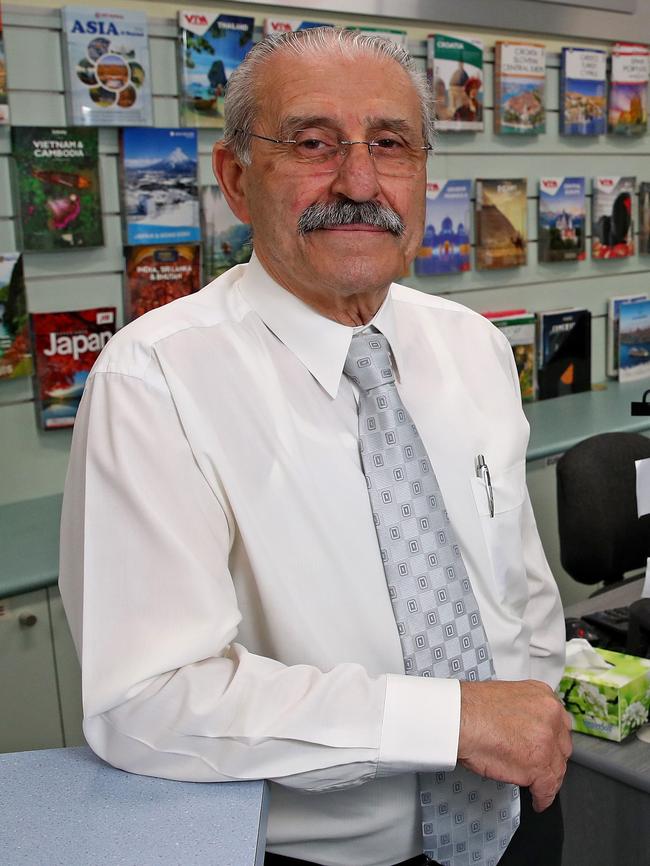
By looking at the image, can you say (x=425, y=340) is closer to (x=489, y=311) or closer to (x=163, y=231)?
(x=163, y=231)

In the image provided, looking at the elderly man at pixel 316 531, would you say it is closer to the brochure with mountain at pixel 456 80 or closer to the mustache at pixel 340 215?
the mustache at pixel 340 215

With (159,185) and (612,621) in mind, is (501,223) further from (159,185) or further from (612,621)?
(612,621)

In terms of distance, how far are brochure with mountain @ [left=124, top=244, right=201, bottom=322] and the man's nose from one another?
5.30 feet

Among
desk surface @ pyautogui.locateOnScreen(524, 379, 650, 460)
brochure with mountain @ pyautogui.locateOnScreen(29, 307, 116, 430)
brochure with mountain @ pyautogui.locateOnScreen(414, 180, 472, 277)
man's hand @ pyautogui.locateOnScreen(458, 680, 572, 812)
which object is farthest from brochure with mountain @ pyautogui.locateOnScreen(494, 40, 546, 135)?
man's hand @ pyautogui.locateOnScreen(458, 680, 572, 812)

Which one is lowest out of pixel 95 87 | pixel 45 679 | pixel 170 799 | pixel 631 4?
pixel 45 679

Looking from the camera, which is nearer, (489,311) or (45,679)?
(45,679)

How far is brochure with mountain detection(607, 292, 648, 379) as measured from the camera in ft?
13.5

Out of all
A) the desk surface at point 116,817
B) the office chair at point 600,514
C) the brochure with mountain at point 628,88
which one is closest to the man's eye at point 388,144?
the desk surface at point 116,817

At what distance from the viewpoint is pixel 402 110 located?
3.99 feet

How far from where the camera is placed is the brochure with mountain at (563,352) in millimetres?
3832

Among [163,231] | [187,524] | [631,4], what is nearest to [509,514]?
[187,524]

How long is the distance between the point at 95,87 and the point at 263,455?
179cm

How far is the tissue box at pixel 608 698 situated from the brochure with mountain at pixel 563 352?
231cm

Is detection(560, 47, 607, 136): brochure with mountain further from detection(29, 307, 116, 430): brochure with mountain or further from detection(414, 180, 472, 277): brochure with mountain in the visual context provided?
detection(29, 307, 116, 430): brochure with mountain
